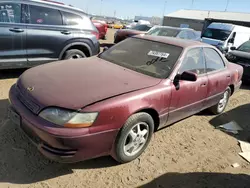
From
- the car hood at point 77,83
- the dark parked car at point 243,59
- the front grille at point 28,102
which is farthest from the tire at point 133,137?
the dark parked car at point 243,59

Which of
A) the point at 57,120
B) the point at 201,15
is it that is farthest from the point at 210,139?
the point at 201,15

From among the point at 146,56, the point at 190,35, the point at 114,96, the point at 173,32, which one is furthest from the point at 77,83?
the point at 190,35

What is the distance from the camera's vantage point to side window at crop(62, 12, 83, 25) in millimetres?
5757

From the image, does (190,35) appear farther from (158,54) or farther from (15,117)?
(15,117)

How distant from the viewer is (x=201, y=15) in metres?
43.9

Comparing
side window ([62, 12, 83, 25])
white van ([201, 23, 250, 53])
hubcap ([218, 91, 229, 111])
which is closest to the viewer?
hubcap ([218, 91, 229, 111])

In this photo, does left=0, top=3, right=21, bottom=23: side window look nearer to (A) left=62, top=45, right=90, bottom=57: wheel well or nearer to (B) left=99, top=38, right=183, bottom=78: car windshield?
(A) left=62, top=45, right=90, bottom=57: wheel well

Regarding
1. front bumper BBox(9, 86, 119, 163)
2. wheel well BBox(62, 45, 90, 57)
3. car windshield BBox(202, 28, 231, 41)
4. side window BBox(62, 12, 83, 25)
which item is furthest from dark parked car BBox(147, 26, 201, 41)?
front bumper BBox(9, 86, 119, 163)

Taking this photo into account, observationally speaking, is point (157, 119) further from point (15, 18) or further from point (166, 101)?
point (15, 18)

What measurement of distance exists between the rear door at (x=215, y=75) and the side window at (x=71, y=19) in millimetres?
3276

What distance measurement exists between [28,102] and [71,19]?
3.68m

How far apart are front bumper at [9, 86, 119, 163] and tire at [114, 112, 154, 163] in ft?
0.52

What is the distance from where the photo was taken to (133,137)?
3002 mm

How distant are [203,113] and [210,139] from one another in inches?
46.3
